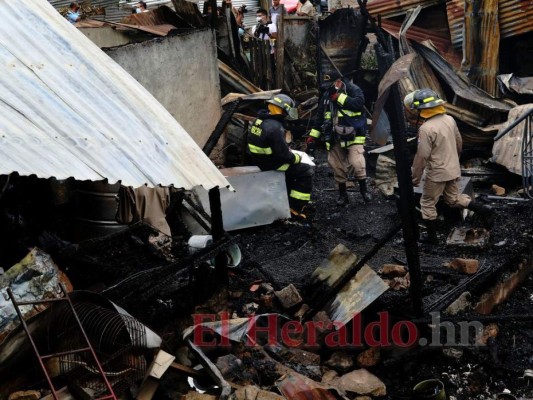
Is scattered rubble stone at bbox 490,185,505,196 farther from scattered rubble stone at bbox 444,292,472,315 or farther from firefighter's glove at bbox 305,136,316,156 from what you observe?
scattered rubble stone at bbox 444,292,472,315

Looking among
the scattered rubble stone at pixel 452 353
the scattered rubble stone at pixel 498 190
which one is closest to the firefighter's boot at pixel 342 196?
the scattered rubble stone at pixel 498 190

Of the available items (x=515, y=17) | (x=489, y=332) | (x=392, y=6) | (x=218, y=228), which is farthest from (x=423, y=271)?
(x=392, y=6)

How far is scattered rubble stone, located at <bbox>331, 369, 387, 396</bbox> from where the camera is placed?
5336mm

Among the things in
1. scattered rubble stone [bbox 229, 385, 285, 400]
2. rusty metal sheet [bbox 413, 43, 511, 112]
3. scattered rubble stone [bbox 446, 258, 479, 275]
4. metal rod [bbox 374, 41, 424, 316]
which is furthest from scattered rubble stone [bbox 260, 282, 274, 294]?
rusty metal sheet [bbox 413, 43, 511, 112]

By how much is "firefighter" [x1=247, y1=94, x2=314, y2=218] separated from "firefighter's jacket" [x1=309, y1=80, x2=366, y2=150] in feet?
2.46

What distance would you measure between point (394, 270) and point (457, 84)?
262 inches

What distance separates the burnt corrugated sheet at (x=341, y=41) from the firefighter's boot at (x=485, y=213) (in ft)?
23.9

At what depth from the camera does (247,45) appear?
1442cm

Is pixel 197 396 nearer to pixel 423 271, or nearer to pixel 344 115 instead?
pixel 423 271

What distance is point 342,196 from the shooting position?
10.1 meters

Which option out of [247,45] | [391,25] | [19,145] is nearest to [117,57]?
[19,145]

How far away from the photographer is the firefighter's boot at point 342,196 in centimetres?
1004

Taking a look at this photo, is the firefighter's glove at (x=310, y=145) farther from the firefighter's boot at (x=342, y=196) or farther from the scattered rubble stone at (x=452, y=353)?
the scattered rubble stone at (x=452, y=353)

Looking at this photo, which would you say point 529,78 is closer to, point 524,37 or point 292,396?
point 524,37
